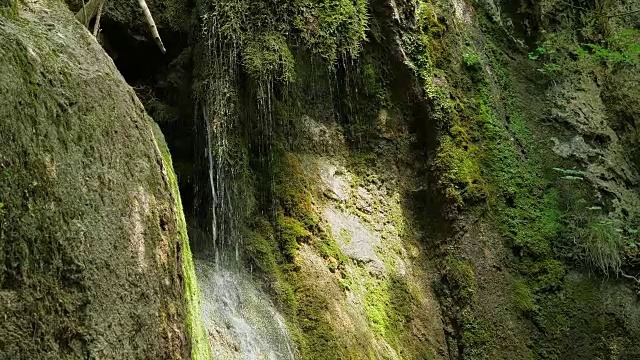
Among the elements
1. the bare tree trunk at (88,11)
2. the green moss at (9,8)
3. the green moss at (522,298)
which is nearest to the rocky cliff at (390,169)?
the green moss at (522,298)

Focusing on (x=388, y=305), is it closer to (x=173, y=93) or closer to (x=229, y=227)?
(x=229, y=227)

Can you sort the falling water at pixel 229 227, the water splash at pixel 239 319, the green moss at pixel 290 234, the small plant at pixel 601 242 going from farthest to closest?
1. the small plant at pixel 601 242
2. the green moss at pixel 290 234
3. the falling water at pixel 229 227
4. the water splash at pixel 239 319

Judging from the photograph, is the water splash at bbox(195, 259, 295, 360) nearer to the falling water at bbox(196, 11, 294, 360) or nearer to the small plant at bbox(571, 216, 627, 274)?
the falling water at bbox(196, 11, 294, 360)

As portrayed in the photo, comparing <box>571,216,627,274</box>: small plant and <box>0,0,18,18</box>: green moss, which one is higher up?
<box>0,0,18,18</box>: green moss

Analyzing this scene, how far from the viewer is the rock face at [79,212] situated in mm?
2271

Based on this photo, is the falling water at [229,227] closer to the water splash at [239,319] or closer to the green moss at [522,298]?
the water splash at [239,319]

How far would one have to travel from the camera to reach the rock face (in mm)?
2271

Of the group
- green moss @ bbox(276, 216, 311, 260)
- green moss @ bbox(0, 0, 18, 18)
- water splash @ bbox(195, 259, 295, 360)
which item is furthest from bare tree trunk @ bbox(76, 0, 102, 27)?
green moss @ bbox(276, 216, 311, 260)

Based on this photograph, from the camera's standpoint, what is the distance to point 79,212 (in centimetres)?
265

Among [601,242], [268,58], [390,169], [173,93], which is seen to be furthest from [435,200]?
[173,93]

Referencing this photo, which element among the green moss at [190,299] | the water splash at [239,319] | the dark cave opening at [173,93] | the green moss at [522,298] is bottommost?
the green moss at [522,298]

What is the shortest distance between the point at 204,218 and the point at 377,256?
1945mm

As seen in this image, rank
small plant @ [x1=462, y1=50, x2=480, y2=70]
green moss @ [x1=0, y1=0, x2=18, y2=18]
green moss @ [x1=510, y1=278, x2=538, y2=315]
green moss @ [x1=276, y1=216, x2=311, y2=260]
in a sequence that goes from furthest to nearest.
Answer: small plant @ [x1=462, y1=50, x2=480, y2=70] → green moss @ [x1=510, y1=278, x2=538, y2=315] → green moss @ [x1=276, y1=216, x2=311, y2=260] → green moss @ [x1=0, y1=0, x2=18, y2=18]

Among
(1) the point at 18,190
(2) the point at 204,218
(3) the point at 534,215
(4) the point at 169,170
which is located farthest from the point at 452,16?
(1) the point at 18,190
